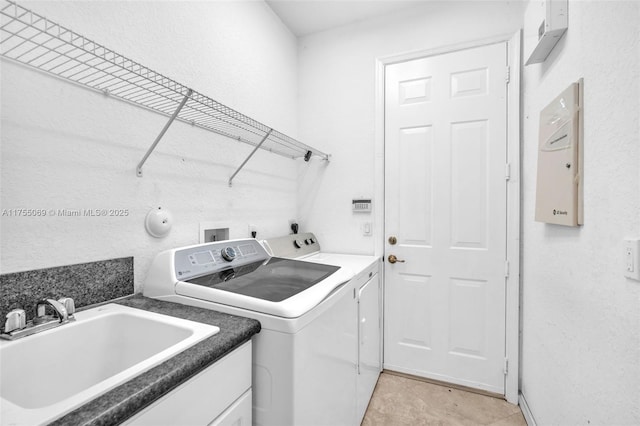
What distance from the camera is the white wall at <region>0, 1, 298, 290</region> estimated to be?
3.03 feet

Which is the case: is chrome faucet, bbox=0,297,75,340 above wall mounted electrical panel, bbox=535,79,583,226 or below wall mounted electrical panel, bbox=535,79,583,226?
below

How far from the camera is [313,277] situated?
136 centimetres

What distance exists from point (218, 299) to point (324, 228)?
153 centimetres

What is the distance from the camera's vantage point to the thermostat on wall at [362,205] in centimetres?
236

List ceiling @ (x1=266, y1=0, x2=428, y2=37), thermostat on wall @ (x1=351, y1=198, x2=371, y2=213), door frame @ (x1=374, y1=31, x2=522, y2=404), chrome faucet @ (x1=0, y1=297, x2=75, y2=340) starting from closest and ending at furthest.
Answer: chrome faucet @ (x1=0, y1=297, x2=75, y2=340), door frame @ (x1=374, y1=31, x2=522, y2=404), ceiling @ (x1=266, y1=0, x2=428, y2=37), thermostat on wall @ (x1=351, y1=198, x2=371, y2=213)

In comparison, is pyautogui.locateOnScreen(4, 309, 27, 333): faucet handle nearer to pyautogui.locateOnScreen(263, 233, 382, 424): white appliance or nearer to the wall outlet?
pyautogui.locateOnScreen(263, 233, 382, 424): white appliance

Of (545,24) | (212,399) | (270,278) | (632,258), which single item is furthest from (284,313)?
(545,24)

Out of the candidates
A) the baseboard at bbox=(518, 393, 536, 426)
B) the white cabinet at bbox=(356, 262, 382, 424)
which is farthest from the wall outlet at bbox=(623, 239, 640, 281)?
the baseboard at bbox=(518, 393, 536, 426)

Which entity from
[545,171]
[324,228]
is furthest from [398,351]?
[545,171]

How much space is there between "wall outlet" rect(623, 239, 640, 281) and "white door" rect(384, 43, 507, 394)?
3.88 ft

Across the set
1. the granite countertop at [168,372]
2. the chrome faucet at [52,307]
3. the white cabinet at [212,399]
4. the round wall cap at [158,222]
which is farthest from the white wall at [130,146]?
the white cabinet at [212,399]

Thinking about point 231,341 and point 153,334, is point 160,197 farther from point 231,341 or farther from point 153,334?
point 231,341

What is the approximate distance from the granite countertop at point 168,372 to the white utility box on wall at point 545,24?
5.93 feet

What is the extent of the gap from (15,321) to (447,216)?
2.27 m
